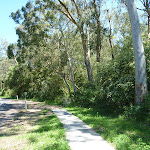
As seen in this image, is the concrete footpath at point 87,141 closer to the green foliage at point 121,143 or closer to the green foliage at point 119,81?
the green foliage at point 121,143

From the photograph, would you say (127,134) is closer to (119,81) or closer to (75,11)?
(119,81)

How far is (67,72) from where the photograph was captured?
2305 cm

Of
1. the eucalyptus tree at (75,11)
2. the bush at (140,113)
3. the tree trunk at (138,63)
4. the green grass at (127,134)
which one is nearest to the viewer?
the green grass at (127,134)

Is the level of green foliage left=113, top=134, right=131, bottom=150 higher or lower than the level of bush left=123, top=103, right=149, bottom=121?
lower

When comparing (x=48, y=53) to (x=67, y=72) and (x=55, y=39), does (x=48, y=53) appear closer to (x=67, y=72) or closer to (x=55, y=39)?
(x=55, y=39)

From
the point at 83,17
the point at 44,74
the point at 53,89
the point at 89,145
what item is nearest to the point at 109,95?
the point at 89,145

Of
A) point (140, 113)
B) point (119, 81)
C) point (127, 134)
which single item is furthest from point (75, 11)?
point (127, 134)

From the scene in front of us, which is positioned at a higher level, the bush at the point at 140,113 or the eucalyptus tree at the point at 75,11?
the eucalyptus tree at the point at 75,11

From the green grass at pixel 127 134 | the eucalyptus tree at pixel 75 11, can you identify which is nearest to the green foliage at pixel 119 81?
the green grass at pixel 127 134

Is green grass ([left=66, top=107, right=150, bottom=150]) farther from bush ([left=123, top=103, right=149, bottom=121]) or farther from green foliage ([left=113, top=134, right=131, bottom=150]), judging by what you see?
bush ([left=123, top=103, right=149, bottom=121])

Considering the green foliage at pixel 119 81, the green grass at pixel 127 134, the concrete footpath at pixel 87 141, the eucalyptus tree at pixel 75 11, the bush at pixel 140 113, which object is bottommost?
the concrete footpath at pixel 87 141

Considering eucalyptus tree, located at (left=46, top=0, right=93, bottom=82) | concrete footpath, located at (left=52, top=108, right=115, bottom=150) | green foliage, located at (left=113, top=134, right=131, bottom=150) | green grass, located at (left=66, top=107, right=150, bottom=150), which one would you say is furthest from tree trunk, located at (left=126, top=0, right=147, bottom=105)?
eucalyptus tree, located at (left=46, top=0, right=93, bottom=82)

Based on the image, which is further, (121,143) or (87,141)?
(87,141)

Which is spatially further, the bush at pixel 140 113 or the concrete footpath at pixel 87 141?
the bush at pixel 140 113
